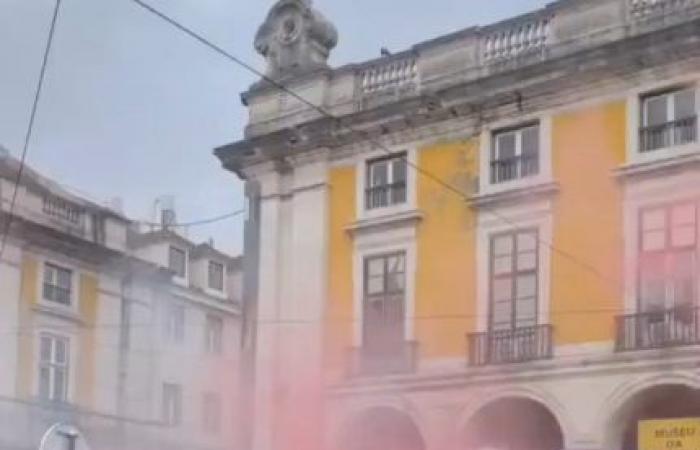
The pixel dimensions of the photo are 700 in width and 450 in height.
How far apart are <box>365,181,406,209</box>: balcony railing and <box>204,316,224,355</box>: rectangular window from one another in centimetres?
262

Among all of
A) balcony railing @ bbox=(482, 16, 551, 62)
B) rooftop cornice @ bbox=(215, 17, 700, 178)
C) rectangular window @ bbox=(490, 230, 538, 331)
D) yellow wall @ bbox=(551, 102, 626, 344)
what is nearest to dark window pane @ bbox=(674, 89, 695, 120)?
rooftop cornice @ bbox=(215, 17, 700, 178)

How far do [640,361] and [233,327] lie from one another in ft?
21.0

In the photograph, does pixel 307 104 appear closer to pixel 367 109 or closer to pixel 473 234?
pixel 367 109

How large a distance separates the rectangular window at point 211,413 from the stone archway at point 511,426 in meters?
3.40

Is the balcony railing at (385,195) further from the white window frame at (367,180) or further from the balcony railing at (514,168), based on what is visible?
the balcony railing at (514,168)

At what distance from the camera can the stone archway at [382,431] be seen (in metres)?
18.1

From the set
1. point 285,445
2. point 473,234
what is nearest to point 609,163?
point 473,234

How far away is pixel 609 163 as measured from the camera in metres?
16.5

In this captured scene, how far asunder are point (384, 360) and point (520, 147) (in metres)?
3.29

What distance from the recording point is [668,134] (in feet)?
52.3

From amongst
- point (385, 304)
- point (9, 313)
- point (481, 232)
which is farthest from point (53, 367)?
point (481, 232)

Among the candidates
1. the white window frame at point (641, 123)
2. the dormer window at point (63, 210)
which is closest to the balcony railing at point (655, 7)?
the white window frame at point (641, 123)

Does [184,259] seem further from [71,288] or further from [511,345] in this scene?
[511,345]

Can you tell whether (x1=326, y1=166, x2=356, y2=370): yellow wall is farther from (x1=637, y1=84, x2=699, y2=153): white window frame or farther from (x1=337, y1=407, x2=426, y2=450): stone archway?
(x1=637, y1=84, x2=699, y2=153): white window frame
